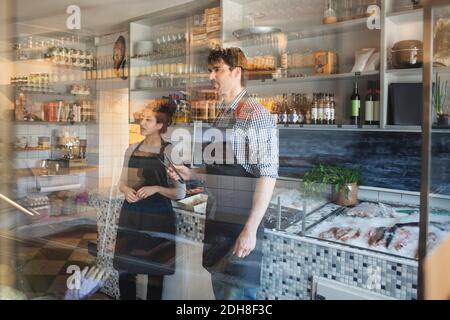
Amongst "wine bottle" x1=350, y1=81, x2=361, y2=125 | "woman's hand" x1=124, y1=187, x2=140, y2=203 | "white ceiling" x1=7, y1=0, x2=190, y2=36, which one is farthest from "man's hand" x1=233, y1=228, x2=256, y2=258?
"white ceiling" x1=7, y1=0, x2=190, y2=36

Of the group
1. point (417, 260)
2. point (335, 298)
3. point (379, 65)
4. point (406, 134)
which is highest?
point (379, 65)

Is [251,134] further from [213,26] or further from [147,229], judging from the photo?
[147,229]

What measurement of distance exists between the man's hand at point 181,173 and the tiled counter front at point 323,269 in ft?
1.37

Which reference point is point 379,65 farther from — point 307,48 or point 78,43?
point 78,43

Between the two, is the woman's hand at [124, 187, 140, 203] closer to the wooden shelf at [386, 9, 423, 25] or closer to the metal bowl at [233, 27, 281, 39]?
the metal bowl at [233, 27, 281, 39]

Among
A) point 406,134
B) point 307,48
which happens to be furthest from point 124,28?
point 406,134

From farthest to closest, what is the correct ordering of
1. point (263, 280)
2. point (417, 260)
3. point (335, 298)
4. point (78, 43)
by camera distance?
point (78, 43), point (263, 280), point (335, 298), point (417, 260)

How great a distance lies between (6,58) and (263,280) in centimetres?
152

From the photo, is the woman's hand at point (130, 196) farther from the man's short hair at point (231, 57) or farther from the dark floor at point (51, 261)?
the man's short hair at point (231, 57)

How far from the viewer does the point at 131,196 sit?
186 centimetres

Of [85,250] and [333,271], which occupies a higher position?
[333,271]

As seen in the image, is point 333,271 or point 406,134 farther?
point 406,134

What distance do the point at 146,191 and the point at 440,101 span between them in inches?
47.7

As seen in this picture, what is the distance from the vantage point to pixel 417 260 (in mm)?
1142
